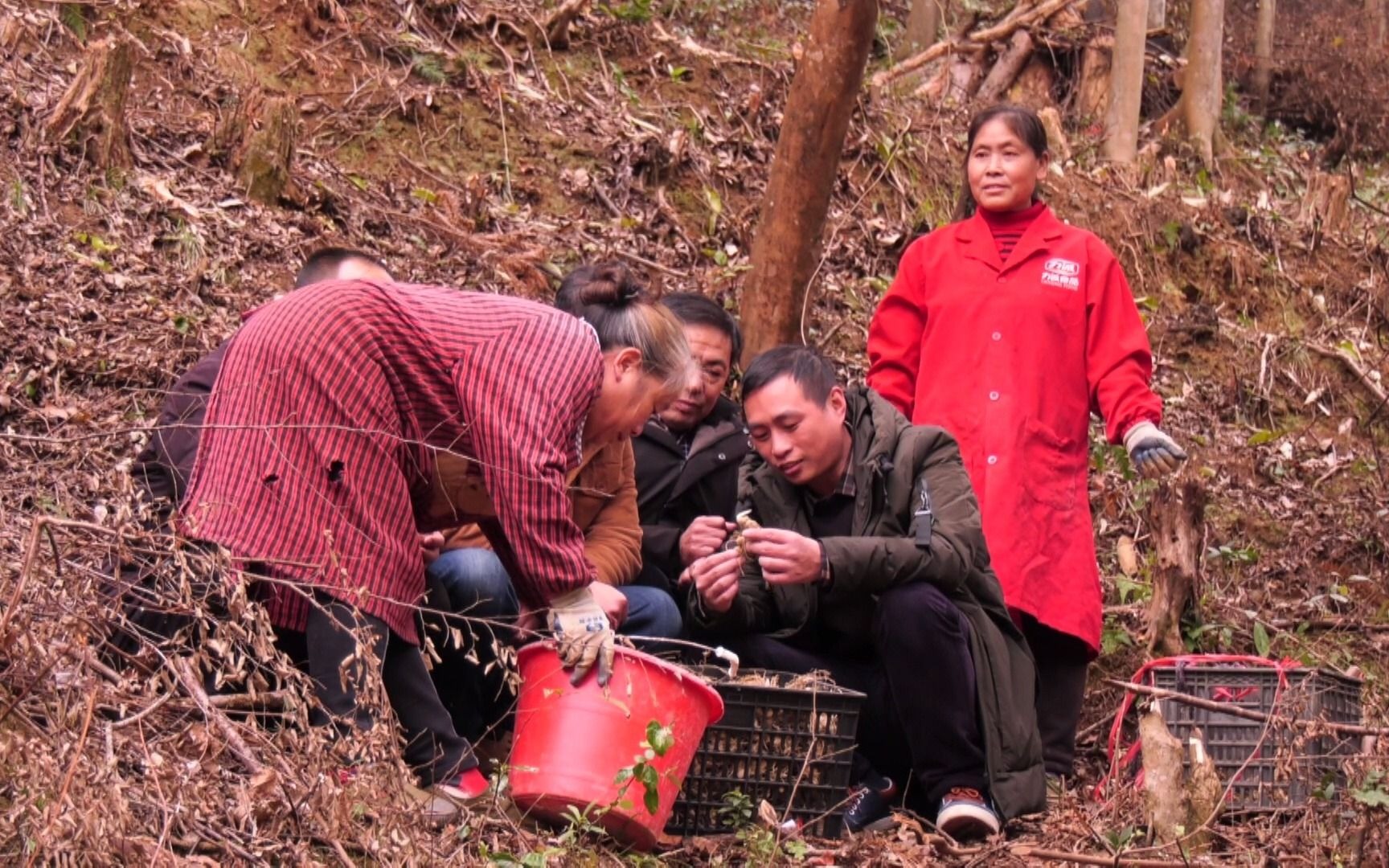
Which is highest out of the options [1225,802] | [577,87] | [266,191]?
[577,87]

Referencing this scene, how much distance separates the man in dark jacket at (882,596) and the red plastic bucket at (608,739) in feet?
2.86

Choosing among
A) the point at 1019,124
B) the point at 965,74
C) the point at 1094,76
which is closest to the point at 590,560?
the point at 1019,124

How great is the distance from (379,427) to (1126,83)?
9765 millimetres

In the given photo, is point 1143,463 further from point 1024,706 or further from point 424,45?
point 424,45

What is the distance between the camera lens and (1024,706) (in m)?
4.68

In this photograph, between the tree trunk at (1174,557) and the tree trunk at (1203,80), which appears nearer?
the tree trunk at (1174,557)

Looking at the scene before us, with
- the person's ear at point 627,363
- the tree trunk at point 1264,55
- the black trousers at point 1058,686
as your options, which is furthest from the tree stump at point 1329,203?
the person's ear at point 627,363

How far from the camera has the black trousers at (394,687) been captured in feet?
12.3

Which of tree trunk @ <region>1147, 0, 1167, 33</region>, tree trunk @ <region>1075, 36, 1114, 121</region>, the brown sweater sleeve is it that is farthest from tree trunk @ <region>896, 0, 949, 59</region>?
the brown sweater sleeve

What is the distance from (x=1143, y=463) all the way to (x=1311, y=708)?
873 millimetres

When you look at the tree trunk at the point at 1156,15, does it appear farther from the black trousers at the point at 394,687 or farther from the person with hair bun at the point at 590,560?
the black trousers at the point at 394,687

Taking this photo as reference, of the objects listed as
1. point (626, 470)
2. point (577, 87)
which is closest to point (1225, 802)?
point (626, 470)

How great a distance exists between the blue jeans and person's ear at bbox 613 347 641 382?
28.3 inches

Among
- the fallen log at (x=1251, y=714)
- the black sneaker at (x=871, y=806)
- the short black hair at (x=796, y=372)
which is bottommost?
the black sneaker at (x=871, y=806)
